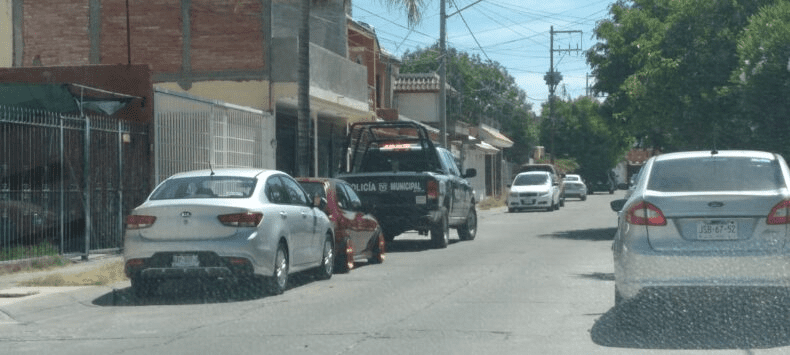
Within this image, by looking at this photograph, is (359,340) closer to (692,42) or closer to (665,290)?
(665,290)

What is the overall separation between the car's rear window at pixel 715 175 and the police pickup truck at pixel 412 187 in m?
11.3

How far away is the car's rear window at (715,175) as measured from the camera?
1047 cm

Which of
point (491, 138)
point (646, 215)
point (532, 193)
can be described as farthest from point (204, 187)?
point (491, 138)

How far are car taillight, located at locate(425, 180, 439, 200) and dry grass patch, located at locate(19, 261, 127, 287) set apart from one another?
725 cm

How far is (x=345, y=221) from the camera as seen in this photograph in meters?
17.4

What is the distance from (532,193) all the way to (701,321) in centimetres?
3454

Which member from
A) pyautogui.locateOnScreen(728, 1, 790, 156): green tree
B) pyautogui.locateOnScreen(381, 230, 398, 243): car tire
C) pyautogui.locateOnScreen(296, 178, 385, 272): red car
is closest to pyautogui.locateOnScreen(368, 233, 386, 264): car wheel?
pyautogui.locateOnScreen(296, 178, 385, 272): red car

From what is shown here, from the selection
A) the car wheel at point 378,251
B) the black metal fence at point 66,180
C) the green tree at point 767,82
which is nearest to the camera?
the black metal fence at point 66,180

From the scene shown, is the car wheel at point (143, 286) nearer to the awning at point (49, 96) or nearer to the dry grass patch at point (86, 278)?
the dry grass patch at point (86, 278)

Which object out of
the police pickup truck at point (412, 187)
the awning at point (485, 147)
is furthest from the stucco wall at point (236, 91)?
the awning at point (485, 147)

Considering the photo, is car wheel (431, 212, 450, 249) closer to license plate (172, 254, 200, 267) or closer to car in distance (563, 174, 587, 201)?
license plate (172, 254, 200, 267)

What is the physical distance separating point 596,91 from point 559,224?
167 inches

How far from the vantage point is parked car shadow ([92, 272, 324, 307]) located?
13.5 meters

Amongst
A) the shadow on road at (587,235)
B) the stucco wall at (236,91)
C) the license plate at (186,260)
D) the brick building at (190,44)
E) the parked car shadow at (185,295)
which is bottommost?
the shadow on road at (587,235)
